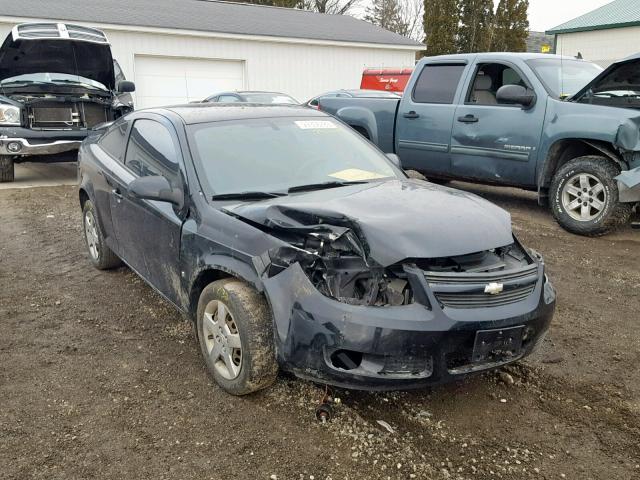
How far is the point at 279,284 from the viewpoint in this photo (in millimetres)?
2840

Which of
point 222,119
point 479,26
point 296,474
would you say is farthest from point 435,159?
point 479,26

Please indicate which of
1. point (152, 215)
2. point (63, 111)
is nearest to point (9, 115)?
point (63, 111)

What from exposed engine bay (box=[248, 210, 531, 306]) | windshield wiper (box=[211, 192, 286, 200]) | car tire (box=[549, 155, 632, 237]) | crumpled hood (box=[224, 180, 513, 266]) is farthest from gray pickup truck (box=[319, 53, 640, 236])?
windshield wiper (box=[211, 192, 286, 200])

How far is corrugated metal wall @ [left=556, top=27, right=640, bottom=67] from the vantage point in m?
25.0

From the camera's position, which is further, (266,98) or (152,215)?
(266,98)

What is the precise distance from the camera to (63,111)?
9562 mm

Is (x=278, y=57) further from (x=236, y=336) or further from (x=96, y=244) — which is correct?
(x=236, y=336)

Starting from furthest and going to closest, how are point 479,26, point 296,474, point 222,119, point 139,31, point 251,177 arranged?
point 479,26, point 139,31, point 222,119, point 251,177, point 296,474

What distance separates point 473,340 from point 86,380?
7.18 feet

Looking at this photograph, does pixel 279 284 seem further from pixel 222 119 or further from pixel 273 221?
pixel 222 119

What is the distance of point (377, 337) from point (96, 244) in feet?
11.4

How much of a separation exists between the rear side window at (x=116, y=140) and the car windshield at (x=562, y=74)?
4763 mm

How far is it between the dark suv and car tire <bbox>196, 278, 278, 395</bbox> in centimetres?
717

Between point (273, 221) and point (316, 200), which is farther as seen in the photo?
point (316, 200)
